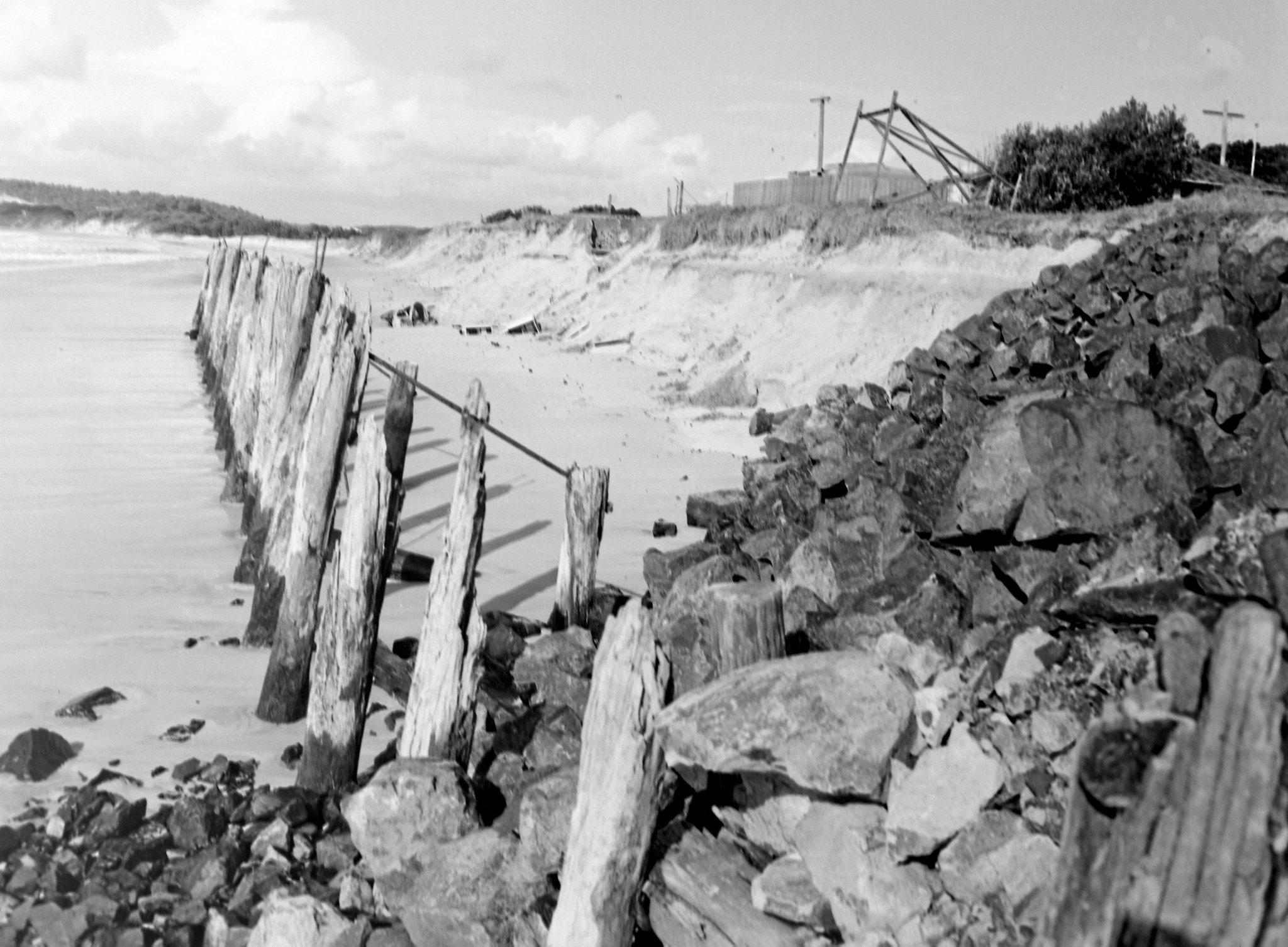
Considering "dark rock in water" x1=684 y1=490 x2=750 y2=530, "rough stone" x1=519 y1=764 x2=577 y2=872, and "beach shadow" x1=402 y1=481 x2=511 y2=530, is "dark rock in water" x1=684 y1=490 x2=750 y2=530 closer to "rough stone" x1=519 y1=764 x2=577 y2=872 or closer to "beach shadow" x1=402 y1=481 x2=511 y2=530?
"beach shadow" x1=402 y1=481 x2=511 y2=530

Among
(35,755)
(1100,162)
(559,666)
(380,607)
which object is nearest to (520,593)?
(559,666)

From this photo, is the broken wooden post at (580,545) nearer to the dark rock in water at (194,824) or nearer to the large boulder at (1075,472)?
the large boulder at (1075,472)

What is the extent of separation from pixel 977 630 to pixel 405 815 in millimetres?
2408

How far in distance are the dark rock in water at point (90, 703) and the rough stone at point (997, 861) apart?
14.3 ft

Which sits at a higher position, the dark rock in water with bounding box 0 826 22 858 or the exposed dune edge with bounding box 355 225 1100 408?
the exposed dune edge with bounding box 355 225 1100 408

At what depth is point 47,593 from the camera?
7906mm

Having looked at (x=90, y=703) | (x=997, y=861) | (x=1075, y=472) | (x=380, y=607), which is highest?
(x=1075, y=472)

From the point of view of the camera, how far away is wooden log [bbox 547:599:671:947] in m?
3.65

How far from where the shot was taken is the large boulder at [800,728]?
3814mm

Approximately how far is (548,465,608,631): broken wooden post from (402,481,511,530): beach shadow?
3.12 metres

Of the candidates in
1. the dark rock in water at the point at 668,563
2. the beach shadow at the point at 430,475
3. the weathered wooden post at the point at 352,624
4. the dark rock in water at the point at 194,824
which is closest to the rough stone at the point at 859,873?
the weathered wooden post at the point at 352,624

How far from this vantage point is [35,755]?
5273mm

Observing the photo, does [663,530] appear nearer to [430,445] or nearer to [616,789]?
[430,445]

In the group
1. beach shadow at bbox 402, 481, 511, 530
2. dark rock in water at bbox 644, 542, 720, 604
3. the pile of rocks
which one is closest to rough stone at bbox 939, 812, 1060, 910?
the pile of rocks
